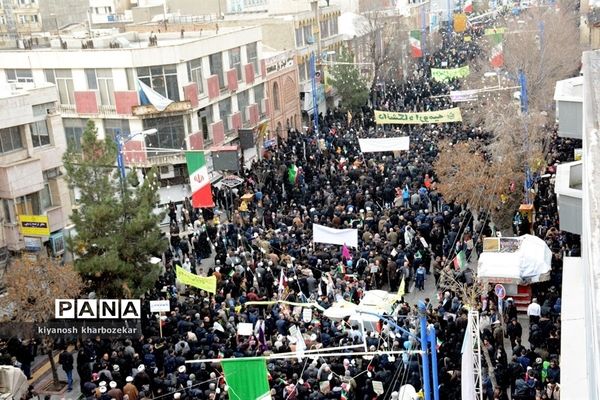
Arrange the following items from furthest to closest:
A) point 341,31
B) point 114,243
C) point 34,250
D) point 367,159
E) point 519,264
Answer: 1. point 341,31
2. point 367,159
3. point 34,250
4. point 114,243
5. point 519,264

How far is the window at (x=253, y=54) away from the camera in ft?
140

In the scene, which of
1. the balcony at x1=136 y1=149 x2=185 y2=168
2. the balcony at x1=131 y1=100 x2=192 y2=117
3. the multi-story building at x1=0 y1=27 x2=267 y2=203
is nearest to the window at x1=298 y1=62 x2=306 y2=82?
the multi-story building at x1=0 y1=27 x2=267 y2=203

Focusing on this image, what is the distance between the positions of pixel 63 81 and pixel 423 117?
15.0 meters

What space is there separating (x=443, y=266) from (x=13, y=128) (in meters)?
13.0

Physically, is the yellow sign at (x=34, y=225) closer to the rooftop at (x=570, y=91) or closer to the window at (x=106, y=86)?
the window at (x=106, y=86)

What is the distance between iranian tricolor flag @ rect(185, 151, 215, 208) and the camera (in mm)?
27109

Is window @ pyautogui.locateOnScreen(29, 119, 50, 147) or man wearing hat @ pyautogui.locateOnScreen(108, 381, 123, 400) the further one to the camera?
window @ pyautogui.locateOnScreen(29, 119, 50, 147)

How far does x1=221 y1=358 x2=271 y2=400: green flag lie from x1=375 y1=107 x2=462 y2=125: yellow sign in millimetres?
23187

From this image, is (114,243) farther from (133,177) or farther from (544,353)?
(544,353)

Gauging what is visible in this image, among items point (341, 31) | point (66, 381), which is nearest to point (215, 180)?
point (66, 381)

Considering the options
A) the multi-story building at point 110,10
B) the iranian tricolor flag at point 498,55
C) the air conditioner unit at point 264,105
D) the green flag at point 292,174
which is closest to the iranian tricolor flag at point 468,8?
the multi-story building at point 110,10

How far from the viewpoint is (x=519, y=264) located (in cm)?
2053

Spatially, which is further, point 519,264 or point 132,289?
point 132,289

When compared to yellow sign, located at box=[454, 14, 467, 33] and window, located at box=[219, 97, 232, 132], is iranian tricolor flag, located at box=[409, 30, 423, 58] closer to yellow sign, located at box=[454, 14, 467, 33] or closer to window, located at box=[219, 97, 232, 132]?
yellow sign, located at box=[454, 14, 467, 33]
